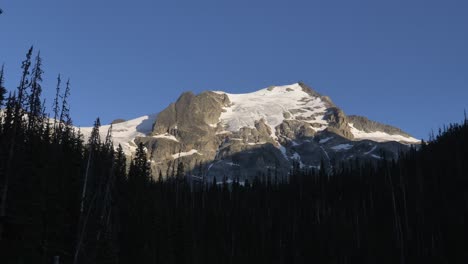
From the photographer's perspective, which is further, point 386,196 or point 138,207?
point 386,196

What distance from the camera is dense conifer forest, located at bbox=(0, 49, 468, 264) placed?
135 feet

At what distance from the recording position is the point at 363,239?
95.9 meters

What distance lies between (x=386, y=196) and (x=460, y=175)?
16.0 metres

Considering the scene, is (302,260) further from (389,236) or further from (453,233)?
(453,233)

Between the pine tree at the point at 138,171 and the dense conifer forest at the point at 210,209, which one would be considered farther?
the pine tree at the point at 138,171

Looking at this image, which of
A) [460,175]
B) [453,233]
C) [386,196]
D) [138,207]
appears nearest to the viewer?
[138,207]

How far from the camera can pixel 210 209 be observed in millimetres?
116188

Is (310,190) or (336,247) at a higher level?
(310,190)

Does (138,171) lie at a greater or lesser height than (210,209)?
greater

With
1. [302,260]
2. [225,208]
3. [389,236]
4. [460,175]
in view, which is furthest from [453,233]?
[225,208]

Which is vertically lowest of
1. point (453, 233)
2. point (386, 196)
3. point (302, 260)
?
point (302, 260)

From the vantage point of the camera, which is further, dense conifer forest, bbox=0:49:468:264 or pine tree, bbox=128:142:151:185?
pine tree, bbox=128:142:151:185

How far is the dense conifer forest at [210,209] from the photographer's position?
41188mm

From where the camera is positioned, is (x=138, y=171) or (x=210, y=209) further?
(x=210, y=209)
